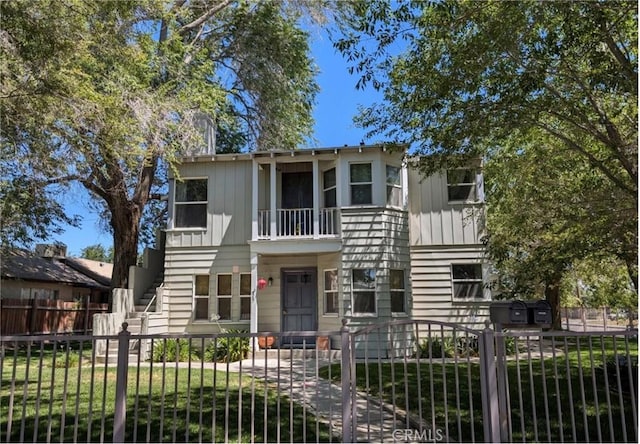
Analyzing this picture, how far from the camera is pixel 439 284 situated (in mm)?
13133

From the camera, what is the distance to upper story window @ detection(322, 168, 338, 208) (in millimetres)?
13289

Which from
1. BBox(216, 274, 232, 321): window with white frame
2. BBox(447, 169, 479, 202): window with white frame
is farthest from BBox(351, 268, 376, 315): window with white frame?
BBox(216, 274, 232, 321): window with white frame

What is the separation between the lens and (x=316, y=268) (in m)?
13.4

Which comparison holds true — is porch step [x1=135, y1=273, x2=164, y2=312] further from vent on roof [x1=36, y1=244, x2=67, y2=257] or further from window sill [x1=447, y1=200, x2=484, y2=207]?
vent on roof [x1=36, y1=244, x2=67, y2=257]

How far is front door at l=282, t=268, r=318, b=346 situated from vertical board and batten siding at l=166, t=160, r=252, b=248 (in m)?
1.79

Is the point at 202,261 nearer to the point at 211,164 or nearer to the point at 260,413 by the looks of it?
the point at 211,164

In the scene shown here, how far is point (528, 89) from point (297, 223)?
8.59 meters

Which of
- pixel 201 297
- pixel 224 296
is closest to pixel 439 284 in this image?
pixel 224 296

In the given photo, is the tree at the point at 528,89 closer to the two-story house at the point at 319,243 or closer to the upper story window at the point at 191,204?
the two-story house at the point at 319,243

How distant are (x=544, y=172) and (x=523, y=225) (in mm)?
1137

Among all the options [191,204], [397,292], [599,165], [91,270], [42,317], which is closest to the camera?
[599,165]

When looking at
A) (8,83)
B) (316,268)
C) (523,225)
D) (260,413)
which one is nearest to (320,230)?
(316,268)

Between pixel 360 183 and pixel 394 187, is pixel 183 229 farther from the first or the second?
pixel 394 187

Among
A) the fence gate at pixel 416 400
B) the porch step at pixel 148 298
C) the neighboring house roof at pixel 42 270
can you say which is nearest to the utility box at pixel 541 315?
the fence gate at pixel 416 400
